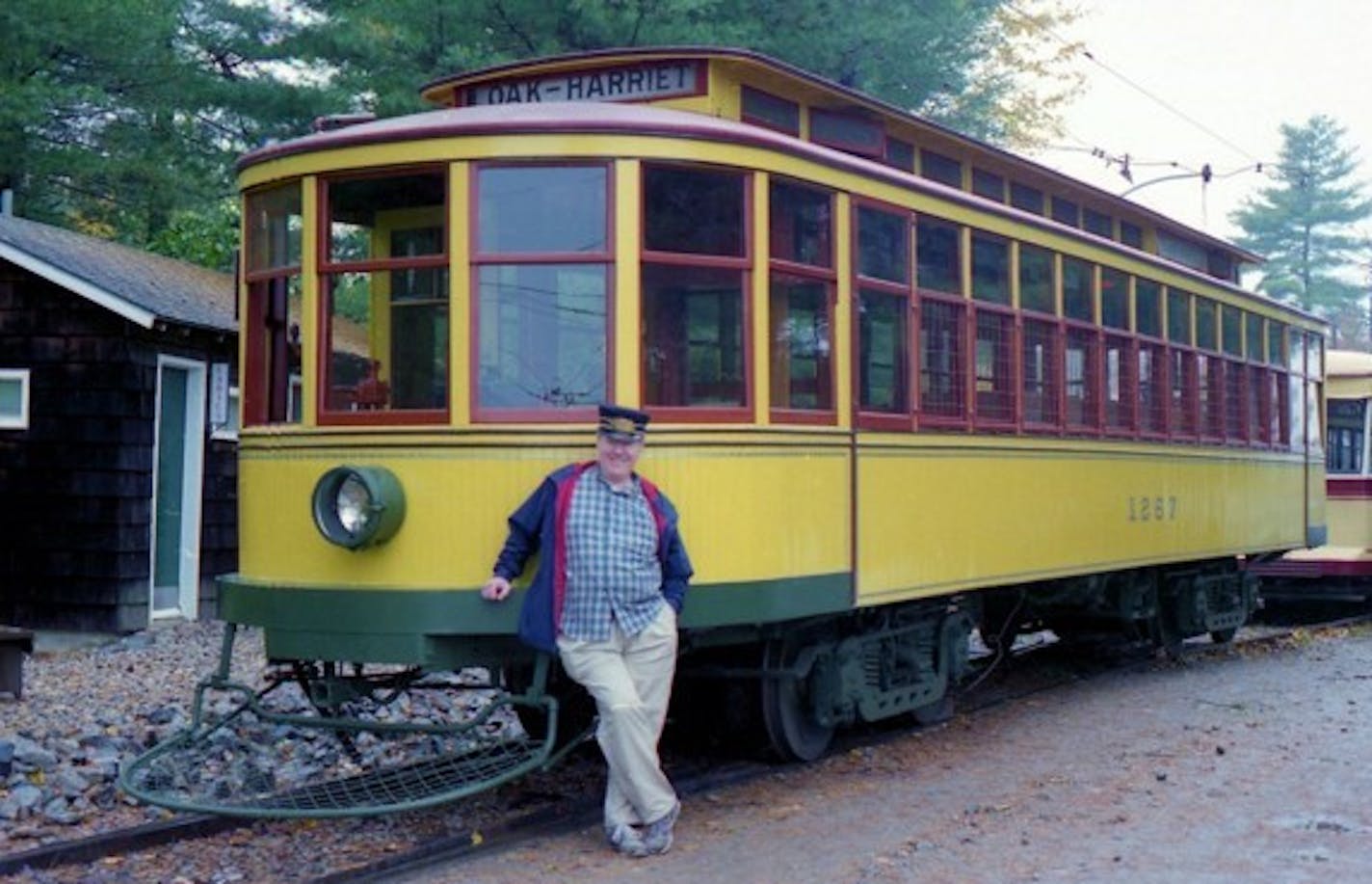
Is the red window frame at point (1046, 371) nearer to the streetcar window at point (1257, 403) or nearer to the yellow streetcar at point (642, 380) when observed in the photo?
the yellow streetcar at point (642, 380)

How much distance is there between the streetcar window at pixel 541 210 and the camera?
22.0ft

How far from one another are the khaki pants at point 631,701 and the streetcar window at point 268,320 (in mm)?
1901

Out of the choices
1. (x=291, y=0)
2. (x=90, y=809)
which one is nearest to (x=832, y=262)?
(x=90, y=809)

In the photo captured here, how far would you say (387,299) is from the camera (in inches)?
281

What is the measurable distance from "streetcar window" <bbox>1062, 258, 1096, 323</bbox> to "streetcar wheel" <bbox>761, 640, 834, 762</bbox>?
3000mm

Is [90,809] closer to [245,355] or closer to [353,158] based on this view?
[245,355]

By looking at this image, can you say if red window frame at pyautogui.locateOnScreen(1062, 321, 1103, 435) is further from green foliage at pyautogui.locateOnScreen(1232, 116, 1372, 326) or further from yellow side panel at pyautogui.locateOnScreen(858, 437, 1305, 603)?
green foliage at pyautogui.locateOnScreen(1232, 116, 1372, 326)

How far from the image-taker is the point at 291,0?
22.4 m

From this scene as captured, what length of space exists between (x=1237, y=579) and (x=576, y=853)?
8.75 metres

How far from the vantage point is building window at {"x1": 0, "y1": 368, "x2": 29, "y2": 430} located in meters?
14.0

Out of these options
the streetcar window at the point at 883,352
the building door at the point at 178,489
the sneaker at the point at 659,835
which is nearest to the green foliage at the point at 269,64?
the building door at the point at 178,489

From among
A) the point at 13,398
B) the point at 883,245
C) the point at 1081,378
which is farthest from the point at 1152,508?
the point at 13,398

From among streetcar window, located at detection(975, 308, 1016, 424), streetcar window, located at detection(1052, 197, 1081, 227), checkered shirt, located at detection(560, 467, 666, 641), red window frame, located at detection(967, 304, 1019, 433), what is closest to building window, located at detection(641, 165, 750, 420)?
checkered shirt, located at detection(560, 467, 666, 641)

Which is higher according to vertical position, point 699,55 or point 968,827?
point 699,55
